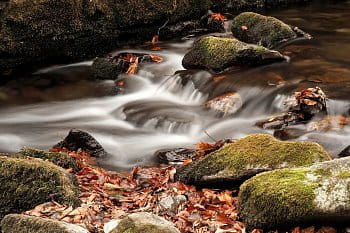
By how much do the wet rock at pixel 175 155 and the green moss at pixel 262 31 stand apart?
539 centimetres

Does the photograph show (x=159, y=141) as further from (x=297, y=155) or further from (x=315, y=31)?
(x=315, y=31)

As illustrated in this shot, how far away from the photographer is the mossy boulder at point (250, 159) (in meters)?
5.11

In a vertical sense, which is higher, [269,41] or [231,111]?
[269,41]

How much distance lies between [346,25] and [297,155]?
942 cm

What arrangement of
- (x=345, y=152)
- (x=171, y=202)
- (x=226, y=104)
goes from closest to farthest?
(x=171, y=202), (x=345, y=152), (x=226, y=104)

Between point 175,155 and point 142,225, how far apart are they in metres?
3.37

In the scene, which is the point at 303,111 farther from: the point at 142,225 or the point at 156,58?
the point at 156,58

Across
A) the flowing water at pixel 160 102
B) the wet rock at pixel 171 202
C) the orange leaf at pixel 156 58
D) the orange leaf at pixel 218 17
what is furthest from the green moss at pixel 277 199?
the orange leaf at pixel 218 17

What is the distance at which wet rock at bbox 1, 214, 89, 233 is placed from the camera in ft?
11.8

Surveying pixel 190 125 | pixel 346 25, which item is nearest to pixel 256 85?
pixel 190 125

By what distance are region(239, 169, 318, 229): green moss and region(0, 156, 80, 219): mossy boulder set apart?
5.65 ft

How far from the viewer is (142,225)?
147 inches

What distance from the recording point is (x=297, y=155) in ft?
16.8

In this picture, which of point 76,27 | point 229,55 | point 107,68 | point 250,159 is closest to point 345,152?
point 250,159
